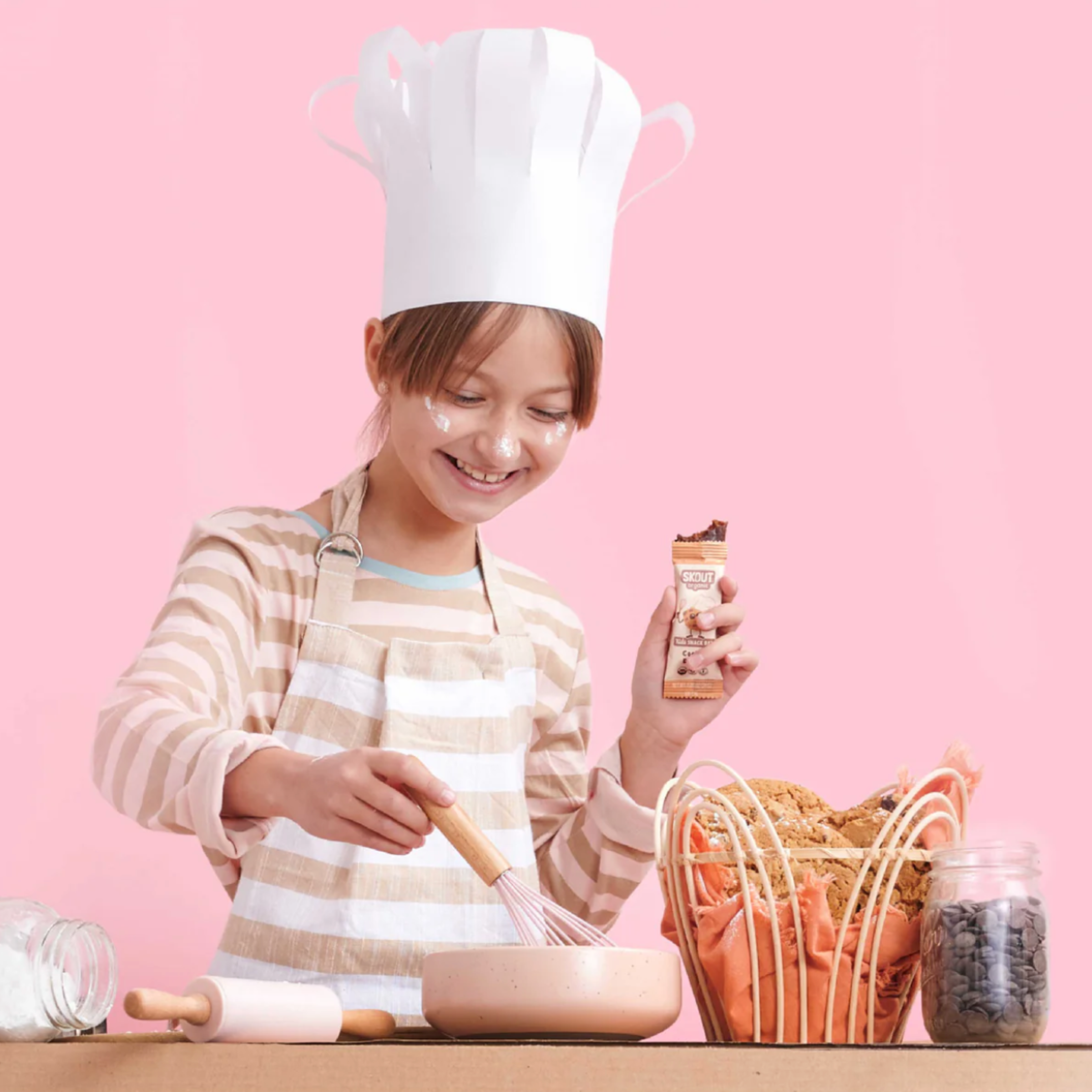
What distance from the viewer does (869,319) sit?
214cm

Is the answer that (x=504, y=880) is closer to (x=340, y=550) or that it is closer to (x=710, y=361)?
(x=340, y=550)

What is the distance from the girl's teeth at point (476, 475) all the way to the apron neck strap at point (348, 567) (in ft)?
0.44

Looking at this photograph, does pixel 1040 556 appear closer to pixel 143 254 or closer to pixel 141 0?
pixel 143 254

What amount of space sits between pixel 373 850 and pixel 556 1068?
51cm

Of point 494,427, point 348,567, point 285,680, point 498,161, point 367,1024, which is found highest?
point 498,161

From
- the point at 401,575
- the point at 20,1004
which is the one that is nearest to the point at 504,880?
the point at 20,1004

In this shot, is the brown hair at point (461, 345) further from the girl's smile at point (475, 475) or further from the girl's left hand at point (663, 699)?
the girl's left hand at point (663, 699)

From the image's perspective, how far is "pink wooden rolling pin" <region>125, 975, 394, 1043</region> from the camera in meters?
0.75

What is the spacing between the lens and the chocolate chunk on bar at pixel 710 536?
1115 mm

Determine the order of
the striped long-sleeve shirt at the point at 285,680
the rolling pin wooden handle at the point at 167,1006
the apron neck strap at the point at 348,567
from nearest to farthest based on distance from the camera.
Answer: the rolling pin wooden handle at the point at 167,1006 → the striped long-sleeve shirt at the point at 285,680 → the apron neck strap at the point at 348,567

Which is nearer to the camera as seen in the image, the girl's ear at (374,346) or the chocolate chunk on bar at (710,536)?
the chocolate chunk on bar at (710,536)

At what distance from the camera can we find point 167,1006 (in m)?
0.72

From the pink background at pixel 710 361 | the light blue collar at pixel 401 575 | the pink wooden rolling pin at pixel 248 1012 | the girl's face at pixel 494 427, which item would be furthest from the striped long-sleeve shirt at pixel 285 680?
→ the pink background at pixel 710 361

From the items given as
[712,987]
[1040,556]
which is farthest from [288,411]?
[712,987]
